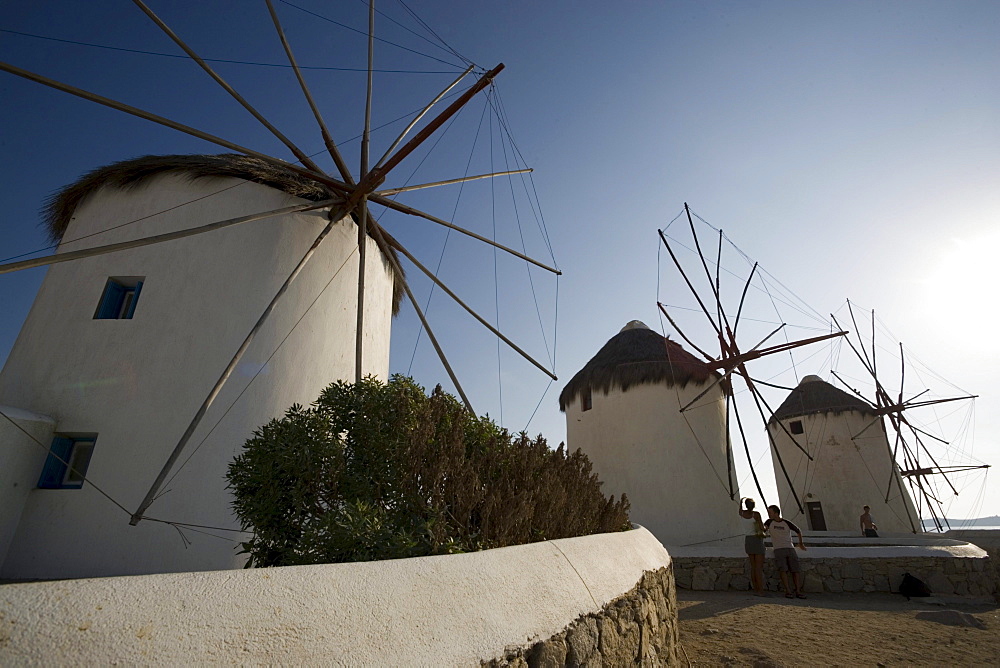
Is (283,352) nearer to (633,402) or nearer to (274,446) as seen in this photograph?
(274,446)

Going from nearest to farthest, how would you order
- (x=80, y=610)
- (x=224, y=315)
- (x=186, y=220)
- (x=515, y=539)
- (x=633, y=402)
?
(x=80, y=610), (x=515, y=539), (x=224, y=315), (x=186, y=220), (x=633, y=402)

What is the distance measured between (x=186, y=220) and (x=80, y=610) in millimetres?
6475

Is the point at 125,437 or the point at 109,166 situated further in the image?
the point at 109,166

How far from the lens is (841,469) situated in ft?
60.9

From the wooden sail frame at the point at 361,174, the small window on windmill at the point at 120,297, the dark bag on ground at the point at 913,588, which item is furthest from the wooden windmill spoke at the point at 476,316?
the dark bag on ground at the point at 913,588

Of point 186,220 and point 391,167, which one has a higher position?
point 391,167

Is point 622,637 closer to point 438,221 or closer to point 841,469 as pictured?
point 438,221

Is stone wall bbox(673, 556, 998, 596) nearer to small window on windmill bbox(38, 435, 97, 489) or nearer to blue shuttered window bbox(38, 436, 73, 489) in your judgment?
small window on windmill bbox(38, 435, 97, 489)

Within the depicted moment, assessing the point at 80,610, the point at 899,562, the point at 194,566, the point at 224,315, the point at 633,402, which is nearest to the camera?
the point at 80,610

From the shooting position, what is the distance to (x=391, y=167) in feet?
21.4

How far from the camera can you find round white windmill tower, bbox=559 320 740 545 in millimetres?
12422

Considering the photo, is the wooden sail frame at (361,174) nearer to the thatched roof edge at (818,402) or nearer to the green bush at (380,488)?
the green bush at (380,488)

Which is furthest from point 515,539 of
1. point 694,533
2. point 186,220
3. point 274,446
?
point 694,533

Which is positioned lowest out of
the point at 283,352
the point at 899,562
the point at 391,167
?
the point at 899,562
